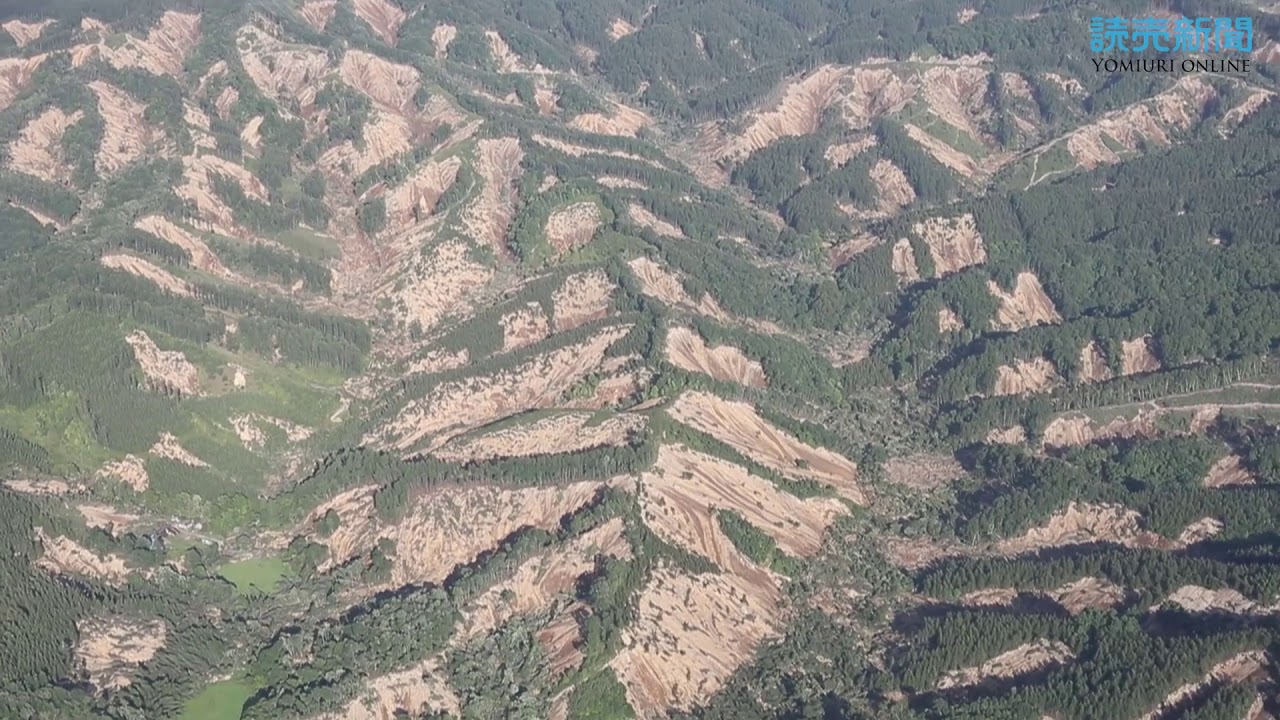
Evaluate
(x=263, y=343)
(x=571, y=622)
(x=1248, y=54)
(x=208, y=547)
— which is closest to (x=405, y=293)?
(x=263, y=343)

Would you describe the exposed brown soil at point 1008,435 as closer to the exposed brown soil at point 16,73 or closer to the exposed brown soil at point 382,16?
the exposed brown soil at point 382,16

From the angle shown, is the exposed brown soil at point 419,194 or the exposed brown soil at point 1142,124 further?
the exposed brown soil at point 1142,124

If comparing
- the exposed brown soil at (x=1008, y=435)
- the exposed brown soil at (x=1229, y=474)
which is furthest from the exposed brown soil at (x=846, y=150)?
the exposed brown soil at (x=1229, y=474)

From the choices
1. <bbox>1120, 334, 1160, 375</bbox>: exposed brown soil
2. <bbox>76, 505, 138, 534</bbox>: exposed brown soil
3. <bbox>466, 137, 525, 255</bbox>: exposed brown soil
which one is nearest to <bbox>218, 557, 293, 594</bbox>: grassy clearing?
<bbox>76, 505, 138, 534</bbox>: exposed brown soil

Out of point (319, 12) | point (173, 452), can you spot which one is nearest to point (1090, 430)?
point (173, 452)

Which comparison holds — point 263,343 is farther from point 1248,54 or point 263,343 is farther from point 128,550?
point 1248,54
